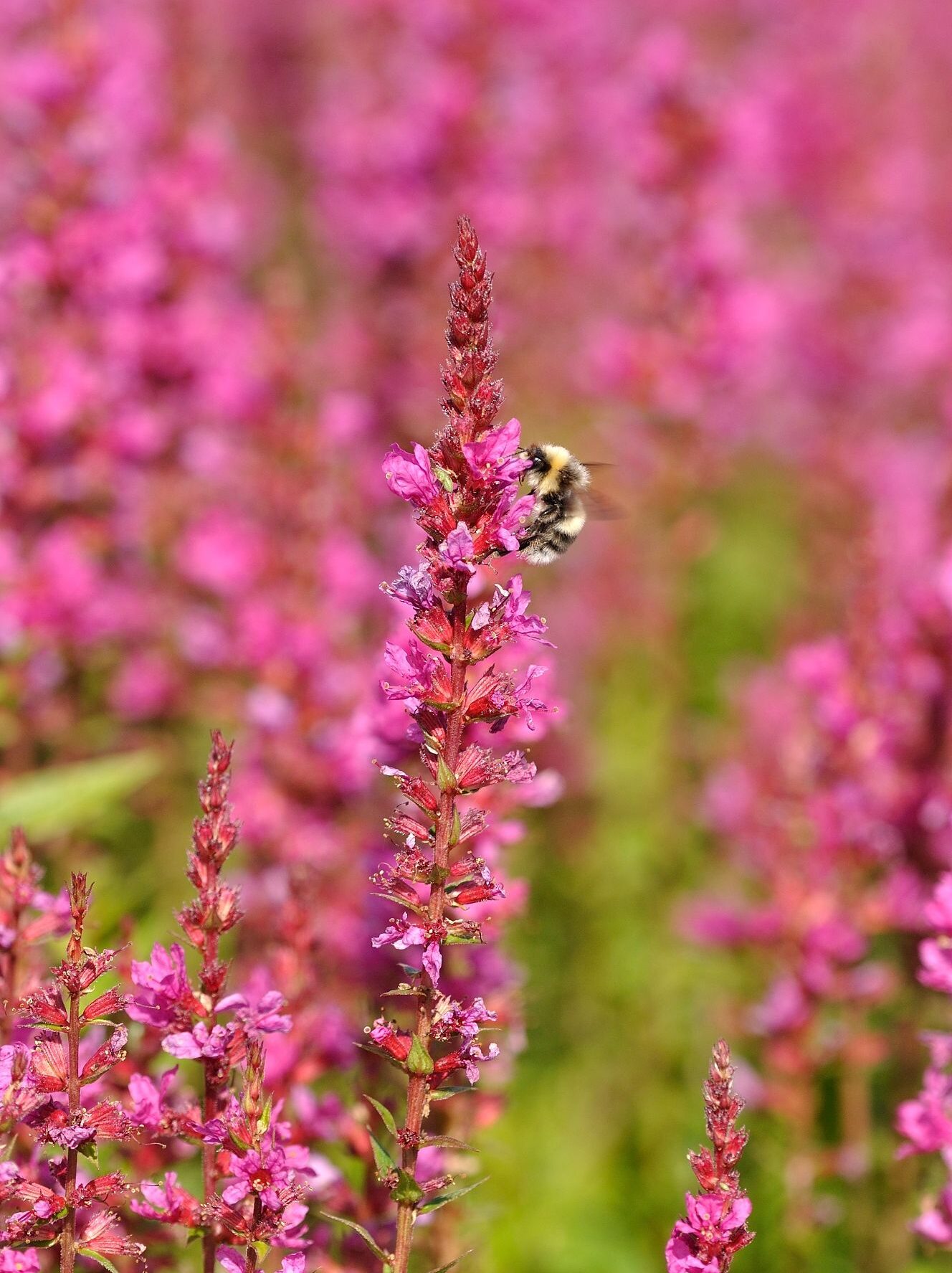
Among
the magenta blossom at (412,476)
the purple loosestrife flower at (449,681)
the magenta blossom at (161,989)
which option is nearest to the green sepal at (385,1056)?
the purple loosestrife flower at (449,681)

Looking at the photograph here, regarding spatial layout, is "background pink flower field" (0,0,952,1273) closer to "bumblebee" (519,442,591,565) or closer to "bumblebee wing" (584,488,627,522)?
"bumblebee" (519,442,591,565)

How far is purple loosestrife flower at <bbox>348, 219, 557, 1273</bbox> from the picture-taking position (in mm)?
2289

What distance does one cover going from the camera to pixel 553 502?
3994 mm

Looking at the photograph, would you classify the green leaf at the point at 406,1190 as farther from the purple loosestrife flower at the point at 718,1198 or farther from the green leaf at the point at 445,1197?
the purple loosestrife flower at the point at 718,1198

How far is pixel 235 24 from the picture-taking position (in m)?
14.6

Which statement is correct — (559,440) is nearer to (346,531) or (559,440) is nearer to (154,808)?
(346,531)

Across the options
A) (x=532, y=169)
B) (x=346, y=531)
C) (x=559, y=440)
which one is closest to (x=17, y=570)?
(x=346, y=531)

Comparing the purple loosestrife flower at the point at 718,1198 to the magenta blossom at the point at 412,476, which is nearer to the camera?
the purple loosestrife flower at the point at 718,1198

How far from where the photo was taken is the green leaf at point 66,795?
13.9 ft

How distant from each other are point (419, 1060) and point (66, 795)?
2.22m

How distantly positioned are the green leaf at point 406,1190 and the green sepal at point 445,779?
60 centimetres

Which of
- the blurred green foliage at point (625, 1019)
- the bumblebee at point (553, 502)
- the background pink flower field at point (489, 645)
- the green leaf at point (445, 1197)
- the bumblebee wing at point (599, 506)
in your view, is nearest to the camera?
the green leaf at point (445, 1197)

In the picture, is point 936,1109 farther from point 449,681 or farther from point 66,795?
point 66,795

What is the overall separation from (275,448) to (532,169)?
3609 mm
